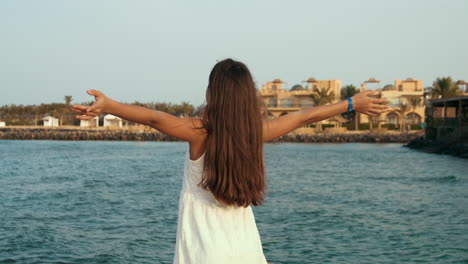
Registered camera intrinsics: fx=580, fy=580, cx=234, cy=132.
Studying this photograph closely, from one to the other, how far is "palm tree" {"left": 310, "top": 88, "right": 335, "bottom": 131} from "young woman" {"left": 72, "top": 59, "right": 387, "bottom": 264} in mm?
85178

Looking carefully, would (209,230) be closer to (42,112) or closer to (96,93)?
(96,93)

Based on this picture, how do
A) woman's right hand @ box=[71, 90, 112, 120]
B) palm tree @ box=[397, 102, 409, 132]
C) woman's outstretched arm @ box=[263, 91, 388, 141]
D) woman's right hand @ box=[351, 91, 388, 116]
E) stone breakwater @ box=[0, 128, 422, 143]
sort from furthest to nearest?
palm tree @ box=[397, 102, 409, 132] → stone breakwater @ box=[0, 128, 422, 143] → woman's right hand @ box=[351, 91, 388, 116] → woman's outstretched arm @ box=[263, 91, 388, 141] → woman's right hand @ box=[71, 90, 112, 120]

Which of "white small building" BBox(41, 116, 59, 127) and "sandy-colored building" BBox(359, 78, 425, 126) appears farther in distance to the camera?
"white small building" BBox(41, 116, 59, 127)

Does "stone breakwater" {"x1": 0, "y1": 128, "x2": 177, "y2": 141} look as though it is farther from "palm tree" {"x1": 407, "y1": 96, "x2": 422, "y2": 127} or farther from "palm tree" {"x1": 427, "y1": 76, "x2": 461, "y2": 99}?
"palm tree" {"x1": 427, "y1": 76, "x2": 461, "y2": 99}

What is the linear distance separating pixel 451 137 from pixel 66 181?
3308 cm

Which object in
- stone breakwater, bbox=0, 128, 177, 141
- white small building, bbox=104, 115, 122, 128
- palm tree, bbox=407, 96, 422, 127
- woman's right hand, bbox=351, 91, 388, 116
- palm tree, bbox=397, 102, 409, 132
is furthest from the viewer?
→ white small building, bbox=104, 115, 122, 128

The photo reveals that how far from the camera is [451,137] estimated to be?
47531 mm

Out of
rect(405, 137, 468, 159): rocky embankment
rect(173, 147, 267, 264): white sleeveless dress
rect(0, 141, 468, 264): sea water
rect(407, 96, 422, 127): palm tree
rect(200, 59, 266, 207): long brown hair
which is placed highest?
rect(407, 96, 422, 127): palm tree

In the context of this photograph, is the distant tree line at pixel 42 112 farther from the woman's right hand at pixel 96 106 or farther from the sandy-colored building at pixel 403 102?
the woman's right hand at pixel 96 106

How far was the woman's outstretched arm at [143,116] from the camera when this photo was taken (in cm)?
228

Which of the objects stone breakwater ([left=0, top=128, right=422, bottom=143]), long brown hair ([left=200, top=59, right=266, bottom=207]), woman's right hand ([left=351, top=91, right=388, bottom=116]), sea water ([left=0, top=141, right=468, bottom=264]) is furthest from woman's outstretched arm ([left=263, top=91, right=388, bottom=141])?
stone breakwater ([left=0, top=128, right=422, bottom=143])

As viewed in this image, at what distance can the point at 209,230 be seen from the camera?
95.4 inches

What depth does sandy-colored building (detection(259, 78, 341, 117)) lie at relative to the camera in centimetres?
9038

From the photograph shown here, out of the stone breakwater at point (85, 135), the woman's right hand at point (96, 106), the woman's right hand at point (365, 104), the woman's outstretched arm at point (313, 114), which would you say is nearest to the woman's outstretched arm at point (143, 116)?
the woman's right hand at point (96, 106)
